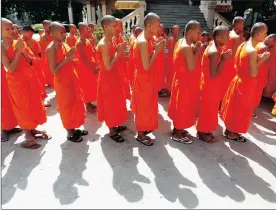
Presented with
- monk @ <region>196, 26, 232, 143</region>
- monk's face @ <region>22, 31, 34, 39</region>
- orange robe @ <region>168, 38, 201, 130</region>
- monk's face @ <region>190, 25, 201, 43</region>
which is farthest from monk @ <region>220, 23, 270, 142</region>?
monk's face @ <region>22, 31, 34, 39</region>

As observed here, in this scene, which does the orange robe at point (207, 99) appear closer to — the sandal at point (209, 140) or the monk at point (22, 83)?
the sandal at point (209, 140)

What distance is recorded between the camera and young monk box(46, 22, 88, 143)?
11.5 ft

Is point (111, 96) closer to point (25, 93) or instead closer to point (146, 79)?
point (146, 79)

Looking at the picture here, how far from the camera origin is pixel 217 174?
330 cm

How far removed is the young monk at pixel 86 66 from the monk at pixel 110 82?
1162mm

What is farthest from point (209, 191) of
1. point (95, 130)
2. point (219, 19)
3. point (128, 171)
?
point (219, 19)

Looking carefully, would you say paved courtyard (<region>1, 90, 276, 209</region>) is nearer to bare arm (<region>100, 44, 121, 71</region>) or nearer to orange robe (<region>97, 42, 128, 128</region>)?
orange robe (<region>97, 42, 128, 128</region>)

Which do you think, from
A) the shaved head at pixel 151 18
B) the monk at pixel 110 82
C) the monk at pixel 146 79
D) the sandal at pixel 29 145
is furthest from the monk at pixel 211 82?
the sandal at pixel 29 145

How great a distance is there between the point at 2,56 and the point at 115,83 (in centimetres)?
165

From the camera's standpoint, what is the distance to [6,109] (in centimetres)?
399

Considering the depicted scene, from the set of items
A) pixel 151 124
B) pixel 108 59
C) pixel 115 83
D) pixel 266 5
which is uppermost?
pixel 266 5

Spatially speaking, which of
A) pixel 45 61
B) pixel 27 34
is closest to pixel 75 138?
pixel 27 34

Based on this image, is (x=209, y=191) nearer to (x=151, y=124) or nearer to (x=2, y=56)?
(x=151, y=124)

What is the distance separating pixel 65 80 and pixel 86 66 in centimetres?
156
